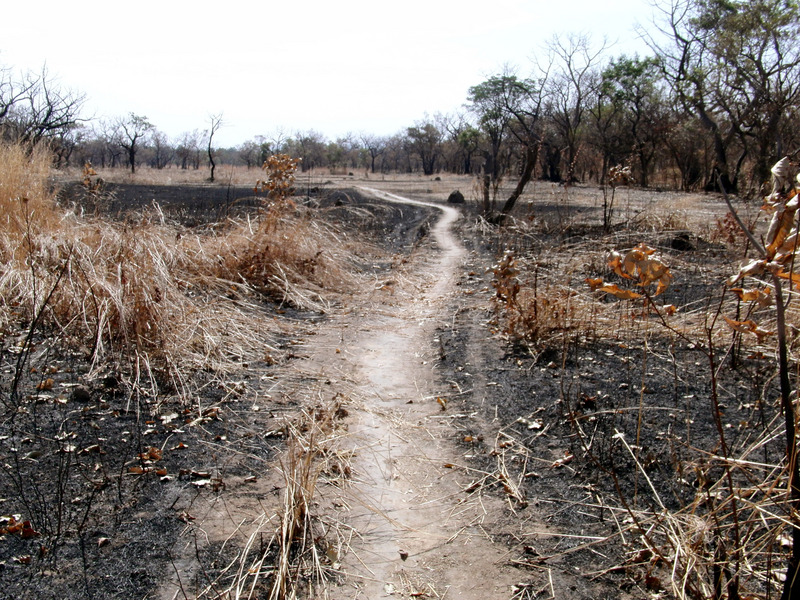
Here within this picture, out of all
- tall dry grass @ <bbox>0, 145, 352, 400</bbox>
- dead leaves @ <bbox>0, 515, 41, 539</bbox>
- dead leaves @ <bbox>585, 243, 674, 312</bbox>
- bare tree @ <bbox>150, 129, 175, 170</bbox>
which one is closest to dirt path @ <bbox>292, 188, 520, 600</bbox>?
tall dry grass @ <bbox>0, 145, 352, 400</bbox>

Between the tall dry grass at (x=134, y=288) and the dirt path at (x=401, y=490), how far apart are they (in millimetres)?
920

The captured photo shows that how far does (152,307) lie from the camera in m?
4.38

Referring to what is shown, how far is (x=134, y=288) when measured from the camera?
4.41 m

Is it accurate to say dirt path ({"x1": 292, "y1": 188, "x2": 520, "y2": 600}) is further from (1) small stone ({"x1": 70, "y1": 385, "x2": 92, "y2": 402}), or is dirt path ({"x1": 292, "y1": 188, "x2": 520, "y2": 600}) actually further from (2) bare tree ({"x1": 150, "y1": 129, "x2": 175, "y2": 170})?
(2) bare tree ({"x1": 150, "y1": 129, "x2": 175, "y2": 170})

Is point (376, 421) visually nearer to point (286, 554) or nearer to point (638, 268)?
point (286, 554)

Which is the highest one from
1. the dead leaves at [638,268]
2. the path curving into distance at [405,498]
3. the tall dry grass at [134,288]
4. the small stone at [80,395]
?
the dead leaves at [638,268]

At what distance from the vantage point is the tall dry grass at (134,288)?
13.8 ft

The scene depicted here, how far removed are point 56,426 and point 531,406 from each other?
2.83m

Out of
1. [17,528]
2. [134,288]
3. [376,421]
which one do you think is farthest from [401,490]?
[134,288]

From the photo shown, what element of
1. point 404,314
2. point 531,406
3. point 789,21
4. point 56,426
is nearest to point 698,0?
point 789,21

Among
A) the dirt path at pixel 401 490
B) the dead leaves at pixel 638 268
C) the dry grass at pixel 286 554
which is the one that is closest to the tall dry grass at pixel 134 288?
the dirt path at pixel 401 490

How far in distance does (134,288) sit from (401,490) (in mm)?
2495

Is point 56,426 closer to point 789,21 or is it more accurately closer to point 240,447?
point 240,447

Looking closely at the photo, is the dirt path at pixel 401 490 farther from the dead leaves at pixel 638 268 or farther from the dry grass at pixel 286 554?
the dead leaves at pixel 638 268
